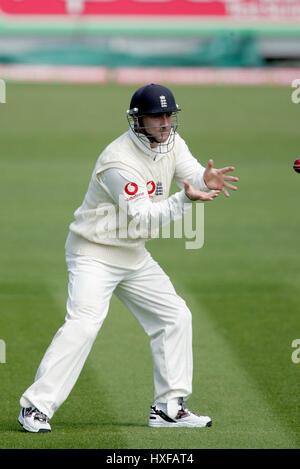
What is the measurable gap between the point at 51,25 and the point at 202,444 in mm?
22255

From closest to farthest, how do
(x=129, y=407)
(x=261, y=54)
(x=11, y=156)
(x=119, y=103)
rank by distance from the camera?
(x=129, y=407), (x=11, y=156), (x=119, y=103), (x=261, y=54)

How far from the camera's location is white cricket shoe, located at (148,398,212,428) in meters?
5.71

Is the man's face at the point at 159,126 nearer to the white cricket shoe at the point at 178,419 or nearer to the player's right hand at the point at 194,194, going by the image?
the player's right hand at the point at 194,194

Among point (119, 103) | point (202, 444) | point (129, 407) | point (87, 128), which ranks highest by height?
point (119, 103)

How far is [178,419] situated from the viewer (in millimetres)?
5793

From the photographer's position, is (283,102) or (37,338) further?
(283,102)

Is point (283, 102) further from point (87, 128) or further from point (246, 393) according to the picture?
point (246, 393)

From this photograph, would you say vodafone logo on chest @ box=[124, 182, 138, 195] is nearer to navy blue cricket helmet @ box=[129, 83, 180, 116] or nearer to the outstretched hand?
the outstretched hand

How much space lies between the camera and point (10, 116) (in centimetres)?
2408

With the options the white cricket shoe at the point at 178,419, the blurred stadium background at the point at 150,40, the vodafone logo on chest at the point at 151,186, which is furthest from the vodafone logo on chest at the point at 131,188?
the blurred stadium background at the point at 150,40

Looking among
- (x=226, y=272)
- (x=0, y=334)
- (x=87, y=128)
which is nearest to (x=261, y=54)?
(x=87, y=128)

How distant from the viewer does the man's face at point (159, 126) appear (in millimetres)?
5695

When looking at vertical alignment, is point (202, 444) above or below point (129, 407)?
below

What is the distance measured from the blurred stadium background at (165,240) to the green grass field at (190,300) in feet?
0.08
